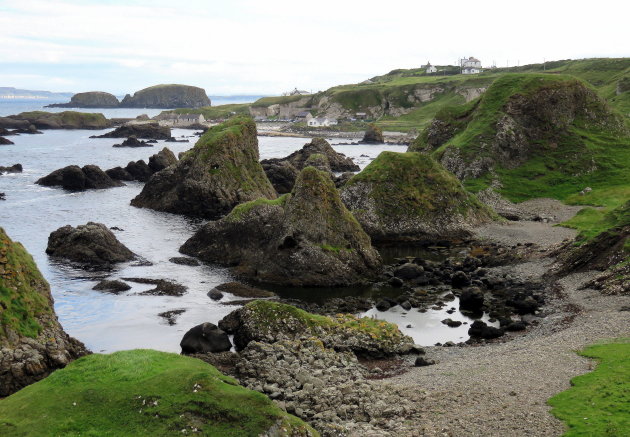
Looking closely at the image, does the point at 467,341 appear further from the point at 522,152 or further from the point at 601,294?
the point at 522,152

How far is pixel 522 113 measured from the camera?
108562 millimetres

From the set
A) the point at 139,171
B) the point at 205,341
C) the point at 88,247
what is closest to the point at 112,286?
the point at 88,247

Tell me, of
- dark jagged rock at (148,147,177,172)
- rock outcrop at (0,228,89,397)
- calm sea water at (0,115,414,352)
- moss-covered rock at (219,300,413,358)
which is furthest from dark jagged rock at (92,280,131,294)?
dark jagged rock at (148,147,177,172)

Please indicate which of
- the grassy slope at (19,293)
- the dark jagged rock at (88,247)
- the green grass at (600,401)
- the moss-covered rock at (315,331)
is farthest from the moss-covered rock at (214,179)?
the green grass at (600,401)

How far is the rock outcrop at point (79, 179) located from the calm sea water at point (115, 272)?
2419 mm

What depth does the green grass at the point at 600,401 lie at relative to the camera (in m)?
23.6

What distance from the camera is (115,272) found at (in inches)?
2248

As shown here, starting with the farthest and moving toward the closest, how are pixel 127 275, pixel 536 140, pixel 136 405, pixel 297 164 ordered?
1. pixel 297 164
2. pixel 536 140
3. pixel 127 275
4. pixel 136 405

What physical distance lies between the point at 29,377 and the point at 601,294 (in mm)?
38367

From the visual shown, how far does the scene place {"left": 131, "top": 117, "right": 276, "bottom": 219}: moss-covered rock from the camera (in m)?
87.2

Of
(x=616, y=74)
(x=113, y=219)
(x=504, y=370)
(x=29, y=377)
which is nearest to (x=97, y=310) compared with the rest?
(x=29, y=377)

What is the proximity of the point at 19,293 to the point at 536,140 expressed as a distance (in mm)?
91286

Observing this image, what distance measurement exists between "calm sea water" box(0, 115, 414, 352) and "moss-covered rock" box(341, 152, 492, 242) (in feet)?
69.7

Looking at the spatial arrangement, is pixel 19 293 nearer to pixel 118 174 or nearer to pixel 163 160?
pixel 163 160
